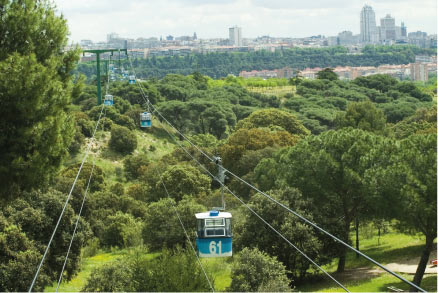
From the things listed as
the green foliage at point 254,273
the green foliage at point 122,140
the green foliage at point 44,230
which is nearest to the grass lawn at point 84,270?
the green foliage at point 44,230

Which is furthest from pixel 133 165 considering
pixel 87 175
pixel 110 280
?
pixel 110 280

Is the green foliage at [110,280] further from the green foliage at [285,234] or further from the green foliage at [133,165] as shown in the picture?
the green foliage at [133,165]

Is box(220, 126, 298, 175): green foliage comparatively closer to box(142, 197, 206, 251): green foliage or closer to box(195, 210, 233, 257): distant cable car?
box(142, 197, 206, 251): green foliage

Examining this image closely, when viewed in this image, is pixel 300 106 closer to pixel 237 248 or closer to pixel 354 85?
pixel 354 85

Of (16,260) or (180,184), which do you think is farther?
(180,184)

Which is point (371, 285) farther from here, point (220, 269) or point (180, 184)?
point (180, 184)

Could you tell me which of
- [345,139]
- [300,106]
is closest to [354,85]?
[300,106]

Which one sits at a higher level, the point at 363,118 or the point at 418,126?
the point at 363,118
